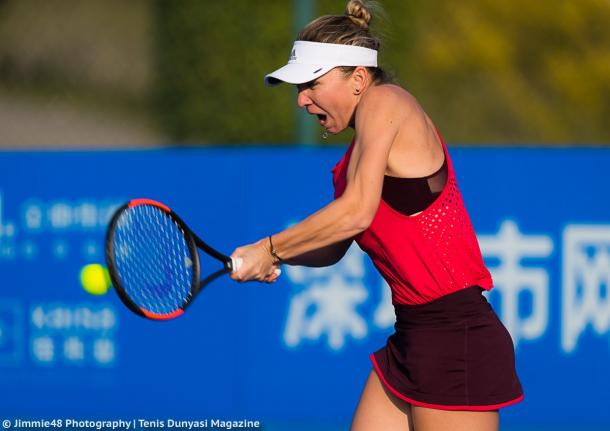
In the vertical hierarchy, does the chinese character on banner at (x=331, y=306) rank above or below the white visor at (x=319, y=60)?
below

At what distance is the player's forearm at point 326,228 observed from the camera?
Result: 11.1ft

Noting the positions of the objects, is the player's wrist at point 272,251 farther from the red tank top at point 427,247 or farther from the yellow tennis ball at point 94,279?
the yellow tennis ball at point 94,279

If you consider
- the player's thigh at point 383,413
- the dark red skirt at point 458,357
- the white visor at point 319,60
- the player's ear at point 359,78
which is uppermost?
the white visor at point 319,60

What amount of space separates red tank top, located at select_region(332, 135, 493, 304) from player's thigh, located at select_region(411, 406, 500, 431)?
337 mm

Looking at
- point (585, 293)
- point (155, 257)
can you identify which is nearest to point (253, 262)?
point (155, 257)

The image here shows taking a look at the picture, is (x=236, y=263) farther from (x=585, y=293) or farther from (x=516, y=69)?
(x=516, y=69)

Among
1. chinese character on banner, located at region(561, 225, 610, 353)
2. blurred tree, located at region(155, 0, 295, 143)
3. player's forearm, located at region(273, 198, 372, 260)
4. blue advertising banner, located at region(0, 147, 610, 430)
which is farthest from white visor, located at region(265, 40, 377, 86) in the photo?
blurred tree, located at region(155, 0, 295, 143)

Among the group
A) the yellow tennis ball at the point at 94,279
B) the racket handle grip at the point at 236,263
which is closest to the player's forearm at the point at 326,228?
the racket handle grip at the point at 236,263

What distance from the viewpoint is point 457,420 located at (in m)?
3.55

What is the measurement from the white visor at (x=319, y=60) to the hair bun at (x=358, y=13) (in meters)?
0.12

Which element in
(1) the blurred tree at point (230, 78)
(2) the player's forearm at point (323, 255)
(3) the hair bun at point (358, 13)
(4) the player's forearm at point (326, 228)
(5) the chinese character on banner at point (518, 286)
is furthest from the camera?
(1) the blurred tree at point (230, 78)

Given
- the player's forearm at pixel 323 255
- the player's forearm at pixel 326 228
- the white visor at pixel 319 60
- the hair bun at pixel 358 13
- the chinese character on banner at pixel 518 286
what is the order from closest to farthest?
the player's forearm at pixel 326 228, the white visor at pixel 319 60, the hair bun at pixel 358 13, the player's forearm at pixel 323 255, the chinese character on banner at pixel 518 286

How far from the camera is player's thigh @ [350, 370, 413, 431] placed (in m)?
3.77

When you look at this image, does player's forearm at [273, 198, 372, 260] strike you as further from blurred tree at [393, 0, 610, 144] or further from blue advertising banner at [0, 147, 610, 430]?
blurred tree at [393, 0, 610, 144]
